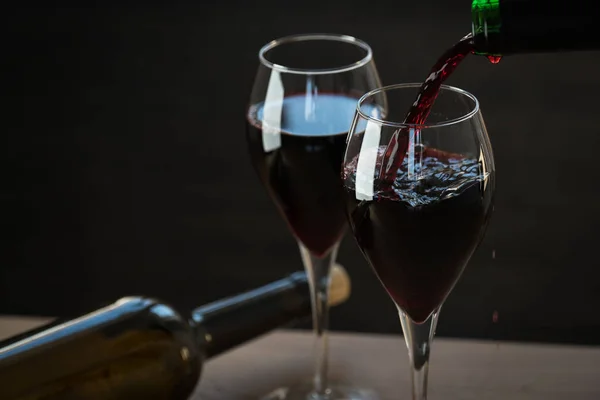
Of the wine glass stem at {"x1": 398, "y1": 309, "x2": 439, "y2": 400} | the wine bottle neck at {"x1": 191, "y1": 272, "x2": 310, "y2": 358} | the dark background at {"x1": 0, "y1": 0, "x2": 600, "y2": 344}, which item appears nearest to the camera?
the wine glass stem at {"x1": 398, "y1": 309, "x2": 439, "y2": 400}

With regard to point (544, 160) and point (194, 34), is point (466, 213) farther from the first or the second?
point (194, 34)

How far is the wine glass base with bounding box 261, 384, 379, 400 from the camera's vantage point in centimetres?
100

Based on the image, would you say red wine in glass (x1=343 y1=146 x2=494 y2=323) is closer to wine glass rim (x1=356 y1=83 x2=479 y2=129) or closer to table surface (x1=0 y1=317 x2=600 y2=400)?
wine glass rim (x1=356 y1=83 x2=479 y2=129)

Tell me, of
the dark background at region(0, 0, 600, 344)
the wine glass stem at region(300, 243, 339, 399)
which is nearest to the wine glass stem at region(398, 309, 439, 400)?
the wine glass stem at region(300, 243, 339, 399)

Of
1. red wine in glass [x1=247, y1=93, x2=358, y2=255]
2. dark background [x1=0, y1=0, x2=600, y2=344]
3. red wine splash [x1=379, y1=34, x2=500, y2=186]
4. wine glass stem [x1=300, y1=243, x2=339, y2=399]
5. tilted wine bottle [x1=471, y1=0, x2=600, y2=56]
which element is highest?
tilted wine bottle [x1=471, y1=0, x2=600, y2=56]

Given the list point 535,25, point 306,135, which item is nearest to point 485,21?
point 535,25

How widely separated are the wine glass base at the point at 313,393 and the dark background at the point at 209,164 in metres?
1.29

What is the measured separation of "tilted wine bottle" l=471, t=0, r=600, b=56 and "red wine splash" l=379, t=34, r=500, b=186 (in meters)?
0.03

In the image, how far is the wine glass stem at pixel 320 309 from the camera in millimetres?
1015

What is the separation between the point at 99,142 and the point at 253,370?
1833mm

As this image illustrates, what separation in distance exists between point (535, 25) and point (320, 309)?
463 millimetres

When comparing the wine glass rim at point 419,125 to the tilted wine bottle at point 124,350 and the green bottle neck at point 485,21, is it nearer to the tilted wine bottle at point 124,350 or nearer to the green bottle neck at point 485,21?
the green bottle neck at point 485,21

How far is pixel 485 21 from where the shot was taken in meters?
0.71

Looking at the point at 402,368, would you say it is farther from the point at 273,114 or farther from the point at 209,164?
the point at 209,164
